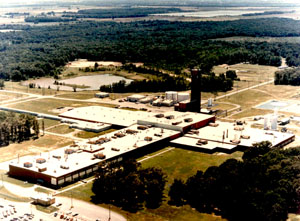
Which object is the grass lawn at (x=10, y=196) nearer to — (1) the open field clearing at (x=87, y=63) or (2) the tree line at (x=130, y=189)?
(2) the tree line at (x=130, y=189)

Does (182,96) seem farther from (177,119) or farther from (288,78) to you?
(288,78)

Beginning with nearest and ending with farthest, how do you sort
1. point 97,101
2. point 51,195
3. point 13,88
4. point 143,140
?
point 51,195, point 143,140, point 97,101, point 13,88

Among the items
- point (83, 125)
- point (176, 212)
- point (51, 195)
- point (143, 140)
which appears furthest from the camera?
point (83, 125)

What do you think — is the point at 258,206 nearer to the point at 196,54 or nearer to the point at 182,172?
the point at 182,172

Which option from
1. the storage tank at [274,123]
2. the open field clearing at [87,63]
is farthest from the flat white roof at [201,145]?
the open field clearing at [87,63]

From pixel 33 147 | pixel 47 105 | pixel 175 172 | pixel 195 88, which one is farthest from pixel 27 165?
pixel 47 105

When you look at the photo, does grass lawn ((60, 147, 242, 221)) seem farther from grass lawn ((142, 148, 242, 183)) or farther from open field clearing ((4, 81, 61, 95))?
open field clearing ((4, 81, 61, 95))

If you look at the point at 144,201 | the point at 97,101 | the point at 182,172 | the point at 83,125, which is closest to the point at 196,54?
the point at 97,101
